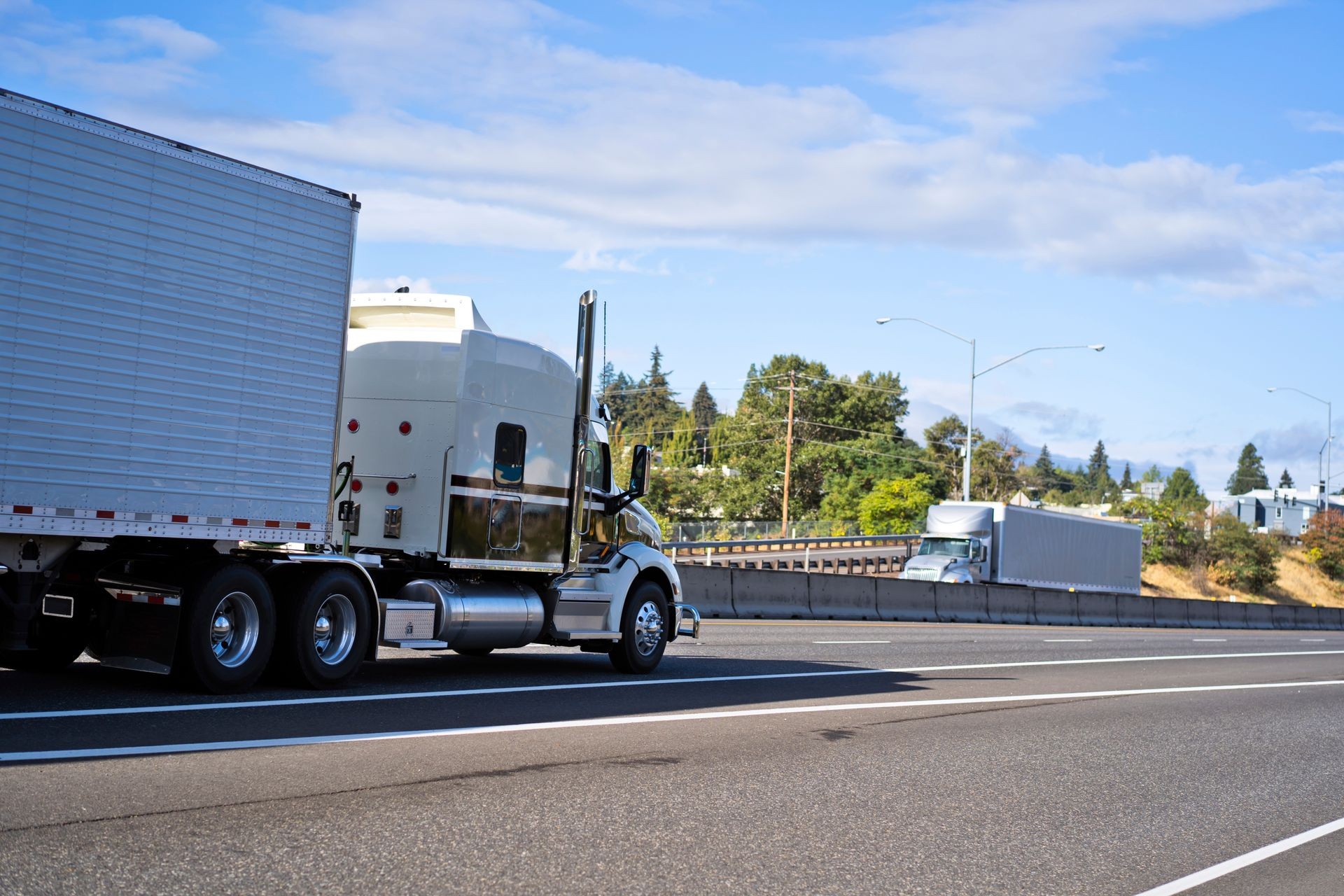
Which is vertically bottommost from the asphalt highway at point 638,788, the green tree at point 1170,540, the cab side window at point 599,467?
the asphalt highway at point 638,788

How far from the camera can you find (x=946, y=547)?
46.5m

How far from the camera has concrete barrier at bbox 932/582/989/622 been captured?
36.4 metres

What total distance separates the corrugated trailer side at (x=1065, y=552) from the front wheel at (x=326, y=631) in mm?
37562

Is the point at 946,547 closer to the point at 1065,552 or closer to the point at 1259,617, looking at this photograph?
the point at 1065,552

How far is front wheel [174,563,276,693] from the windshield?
3747 cm

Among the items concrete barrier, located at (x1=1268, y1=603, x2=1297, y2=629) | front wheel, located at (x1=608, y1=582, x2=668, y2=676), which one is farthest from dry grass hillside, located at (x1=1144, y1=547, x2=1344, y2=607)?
front wheel, located at (x1=608, y1=582, x2=668, y2=676)

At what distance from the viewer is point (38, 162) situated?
9250mm

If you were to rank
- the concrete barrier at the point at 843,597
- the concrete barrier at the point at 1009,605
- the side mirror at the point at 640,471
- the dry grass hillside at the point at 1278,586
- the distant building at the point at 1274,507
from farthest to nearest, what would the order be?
1. the distant building at the point at 1274,507
2. the dry grass hillside at the point at 1278,586
3. the concrete barrier at the point at 1009,605
4. the concrete barrier at the point at 843,597
5. the side mirror at the point at 640,471

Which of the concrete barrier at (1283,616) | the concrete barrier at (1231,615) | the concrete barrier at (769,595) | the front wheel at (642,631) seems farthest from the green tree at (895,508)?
the front wheel at (642,631)

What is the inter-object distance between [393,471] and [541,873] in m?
7.41

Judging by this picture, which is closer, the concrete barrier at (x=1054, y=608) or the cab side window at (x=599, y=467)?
the cab side window at (x=599, y=467)

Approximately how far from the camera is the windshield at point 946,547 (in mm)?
46013

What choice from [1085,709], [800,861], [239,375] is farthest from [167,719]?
[1085,709]

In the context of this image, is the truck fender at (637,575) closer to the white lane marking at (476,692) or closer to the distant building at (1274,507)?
the white lane marking at (476,692)
